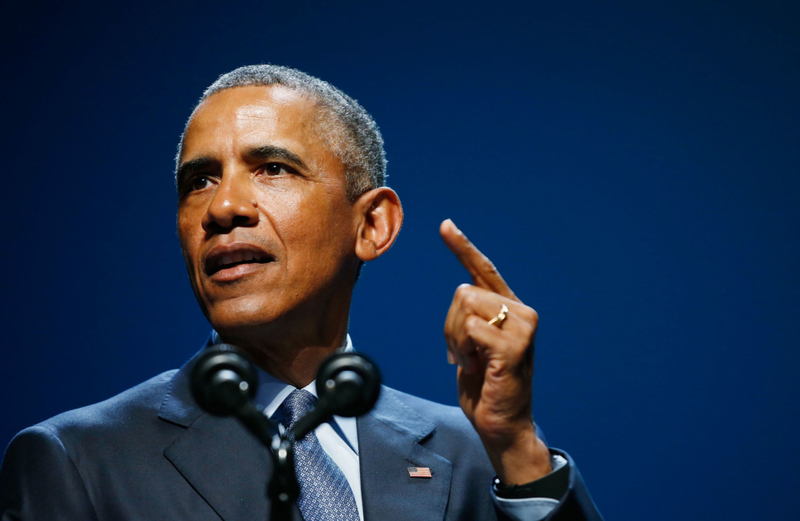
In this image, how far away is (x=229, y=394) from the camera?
82cm

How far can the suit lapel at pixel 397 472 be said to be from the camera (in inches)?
57.7

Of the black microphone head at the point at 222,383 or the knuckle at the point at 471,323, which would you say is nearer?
the black microphone head at the point at 222,383

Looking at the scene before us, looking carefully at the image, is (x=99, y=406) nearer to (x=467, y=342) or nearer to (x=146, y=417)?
(x=146, y=417)

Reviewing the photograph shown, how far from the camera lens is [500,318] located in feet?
4.20

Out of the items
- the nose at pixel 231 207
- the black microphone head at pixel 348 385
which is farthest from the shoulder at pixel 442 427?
the black microphone head at pixel 348 385

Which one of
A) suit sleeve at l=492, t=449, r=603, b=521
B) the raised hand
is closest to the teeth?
the raised hand

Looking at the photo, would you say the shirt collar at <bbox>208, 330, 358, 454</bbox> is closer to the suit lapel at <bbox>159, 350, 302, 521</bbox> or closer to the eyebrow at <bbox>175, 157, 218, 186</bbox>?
the suit lapel at <bbox>159, 350, 302, 521</bbox>

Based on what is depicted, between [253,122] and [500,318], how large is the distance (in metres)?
0.70

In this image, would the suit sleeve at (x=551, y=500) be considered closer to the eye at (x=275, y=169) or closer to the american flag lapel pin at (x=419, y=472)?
the american flag lapel pin at (x=419, y=472)

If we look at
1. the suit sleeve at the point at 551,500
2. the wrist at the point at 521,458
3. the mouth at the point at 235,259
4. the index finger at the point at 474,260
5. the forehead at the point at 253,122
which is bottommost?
the suit sleeve at the point at 551,500

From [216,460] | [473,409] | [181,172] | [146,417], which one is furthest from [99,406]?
[473,409]

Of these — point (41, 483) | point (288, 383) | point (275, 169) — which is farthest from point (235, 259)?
point (41, 483)

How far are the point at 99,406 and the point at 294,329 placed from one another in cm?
45

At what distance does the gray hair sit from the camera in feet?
5.40
